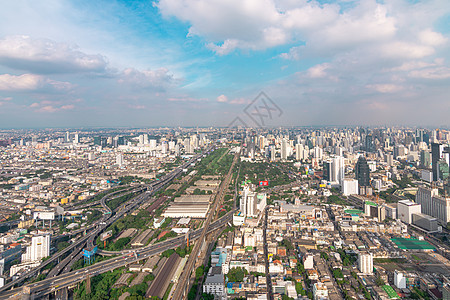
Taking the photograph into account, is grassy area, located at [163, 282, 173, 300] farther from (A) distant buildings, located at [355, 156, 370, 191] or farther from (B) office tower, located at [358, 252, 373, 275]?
(A) distant buildings, located at [355, 156, 370, 191]

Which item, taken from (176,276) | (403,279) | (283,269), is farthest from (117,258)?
(403,279)

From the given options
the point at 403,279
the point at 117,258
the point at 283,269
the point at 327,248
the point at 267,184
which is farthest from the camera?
the point at 267,184

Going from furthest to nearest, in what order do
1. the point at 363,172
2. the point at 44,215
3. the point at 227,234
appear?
the point at 363,172
the point at 44,215
the point at 227,234

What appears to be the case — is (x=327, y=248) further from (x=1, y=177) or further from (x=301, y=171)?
(x=1, y=177)

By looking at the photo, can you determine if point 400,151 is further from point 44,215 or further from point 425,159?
point 44,215

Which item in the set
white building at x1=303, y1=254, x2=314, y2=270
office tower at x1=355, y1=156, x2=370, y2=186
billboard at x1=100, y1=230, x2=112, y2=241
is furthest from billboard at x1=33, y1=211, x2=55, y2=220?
office tower at x1=355, y1=156, x2=370, y2=186

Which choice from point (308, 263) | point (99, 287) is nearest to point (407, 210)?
point (308, 263)
